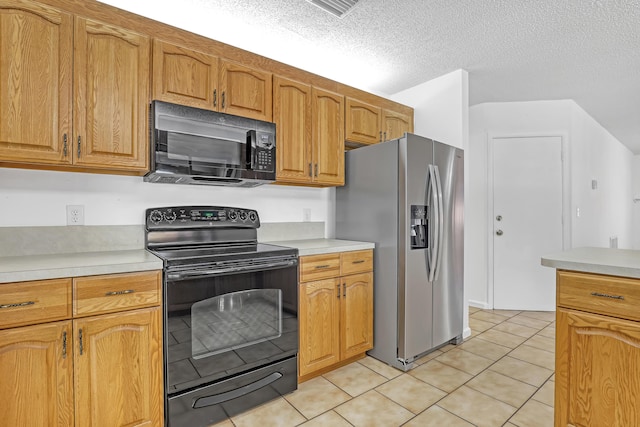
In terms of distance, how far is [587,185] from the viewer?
4.30 meters

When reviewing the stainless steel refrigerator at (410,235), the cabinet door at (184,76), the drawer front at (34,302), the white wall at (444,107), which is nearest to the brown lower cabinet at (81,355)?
the drawer front at (34,302)

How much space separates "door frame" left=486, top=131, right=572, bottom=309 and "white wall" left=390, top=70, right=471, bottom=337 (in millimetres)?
955

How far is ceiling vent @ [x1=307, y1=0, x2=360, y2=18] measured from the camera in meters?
2.05

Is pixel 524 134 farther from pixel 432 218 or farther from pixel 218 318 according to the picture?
pixel 218 318

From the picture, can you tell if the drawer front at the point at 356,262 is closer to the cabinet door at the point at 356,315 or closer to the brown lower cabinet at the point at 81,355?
the cabinet door at the point at 356,315

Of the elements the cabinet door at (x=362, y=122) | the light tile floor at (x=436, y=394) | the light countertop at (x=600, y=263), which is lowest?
the light tile floor at (x=436, y=394)

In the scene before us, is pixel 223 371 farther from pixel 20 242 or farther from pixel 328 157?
pixel 328 157

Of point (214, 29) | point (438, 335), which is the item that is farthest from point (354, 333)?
point (214, 29)

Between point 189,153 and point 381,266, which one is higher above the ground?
point 189,153

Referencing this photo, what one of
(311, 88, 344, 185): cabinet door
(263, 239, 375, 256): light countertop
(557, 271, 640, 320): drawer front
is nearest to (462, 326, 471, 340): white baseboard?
(263, 239, 375, 256): light countertop

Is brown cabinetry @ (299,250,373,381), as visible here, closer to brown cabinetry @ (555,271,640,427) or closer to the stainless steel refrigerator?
the stainless steel refrigerator

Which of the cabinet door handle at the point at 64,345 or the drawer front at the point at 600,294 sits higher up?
the drawer front at the point at 600,294

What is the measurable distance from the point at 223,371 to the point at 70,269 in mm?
934

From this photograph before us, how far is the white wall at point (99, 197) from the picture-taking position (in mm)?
1767
